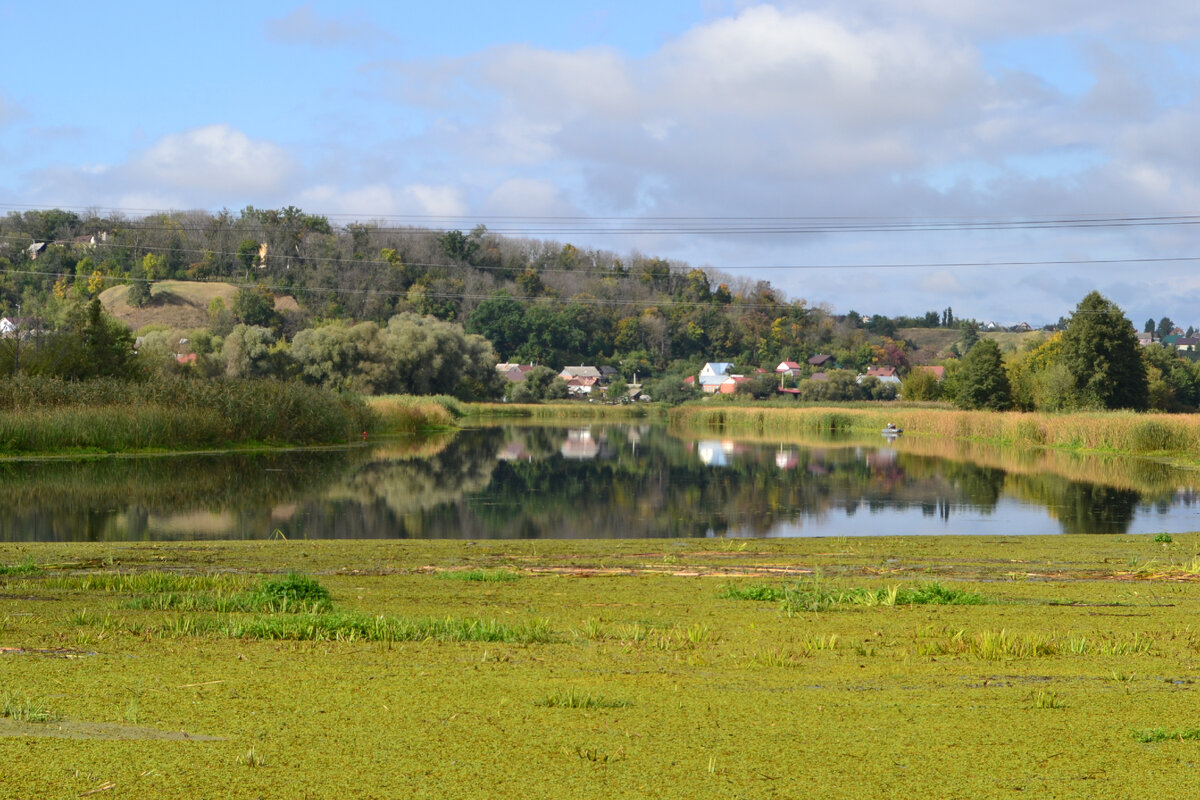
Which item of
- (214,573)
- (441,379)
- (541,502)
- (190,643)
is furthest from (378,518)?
(441,379)

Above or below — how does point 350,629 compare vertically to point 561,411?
above

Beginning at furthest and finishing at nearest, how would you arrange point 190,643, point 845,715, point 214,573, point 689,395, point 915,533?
point 689,395, point 915,533, point 214,573, point 190,643, point 845,715

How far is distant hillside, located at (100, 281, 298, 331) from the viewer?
370ft

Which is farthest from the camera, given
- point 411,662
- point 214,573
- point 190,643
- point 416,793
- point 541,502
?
point 541,502

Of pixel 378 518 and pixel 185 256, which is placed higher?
pixel 185 256

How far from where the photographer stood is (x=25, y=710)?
17.5 feet

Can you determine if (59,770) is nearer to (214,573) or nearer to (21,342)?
(214,573)

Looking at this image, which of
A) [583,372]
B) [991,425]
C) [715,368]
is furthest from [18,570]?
[583,372]

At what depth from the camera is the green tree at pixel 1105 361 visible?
59.7 m

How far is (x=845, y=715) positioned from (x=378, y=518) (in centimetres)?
1582

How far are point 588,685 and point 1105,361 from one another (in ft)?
199

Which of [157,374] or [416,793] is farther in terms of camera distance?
[157,374]

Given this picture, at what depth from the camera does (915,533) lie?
19.7 metres

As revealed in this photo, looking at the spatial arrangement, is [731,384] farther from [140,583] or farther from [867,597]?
[140,583]
